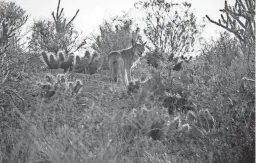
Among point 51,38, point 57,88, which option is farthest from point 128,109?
point 51,38

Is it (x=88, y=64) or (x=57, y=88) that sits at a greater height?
(x=88, y=64)

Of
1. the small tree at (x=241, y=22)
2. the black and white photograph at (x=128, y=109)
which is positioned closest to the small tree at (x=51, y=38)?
the black and white photograph at (x=128, y=109)

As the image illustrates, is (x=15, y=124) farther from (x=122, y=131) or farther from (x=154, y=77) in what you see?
(x=154, y=77)

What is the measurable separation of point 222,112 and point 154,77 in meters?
4.26

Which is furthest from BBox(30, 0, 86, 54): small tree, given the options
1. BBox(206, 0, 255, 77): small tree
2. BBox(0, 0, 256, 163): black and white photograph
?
BBox(206, 0, 255, 77): small tree

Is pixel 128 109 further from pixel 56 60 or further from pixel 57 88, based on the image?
pixel 56 60

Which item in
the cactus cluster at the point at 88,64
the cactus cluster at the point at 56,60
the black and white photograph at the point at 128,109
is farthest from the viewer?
the cactus cluster at the point at 88,64

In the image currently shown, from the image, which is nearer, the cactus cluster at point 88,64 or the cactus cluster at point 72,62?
the cactus cluster at point 72,62

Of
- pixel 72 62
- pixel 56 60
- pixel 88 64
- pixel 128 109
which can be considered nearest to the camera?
pixel 128 109

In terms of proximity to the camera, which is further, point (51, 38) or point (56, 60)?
point (51, 38)

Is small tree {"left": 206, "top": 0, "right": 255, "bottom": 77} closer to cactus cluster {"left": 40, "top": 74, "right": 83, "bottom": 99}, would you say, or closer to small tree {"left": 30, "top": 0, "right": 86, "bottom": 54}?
cactus cluster {"left": 40, "top": 74, "right": 83, "bottom": 99}

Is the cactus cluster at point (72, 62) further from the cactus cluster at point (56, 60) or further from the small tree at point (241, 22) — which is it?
the small tree at point (241, 22)

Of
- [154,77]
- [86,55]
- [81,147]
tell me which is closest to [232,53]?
[154,77]

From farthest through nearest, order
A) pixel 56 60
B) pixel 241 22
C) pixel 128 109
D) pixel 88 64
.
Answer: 1. pixel 88 64
2. pixel 56 60
3. pixel 128 109
4. pixel 241 22
